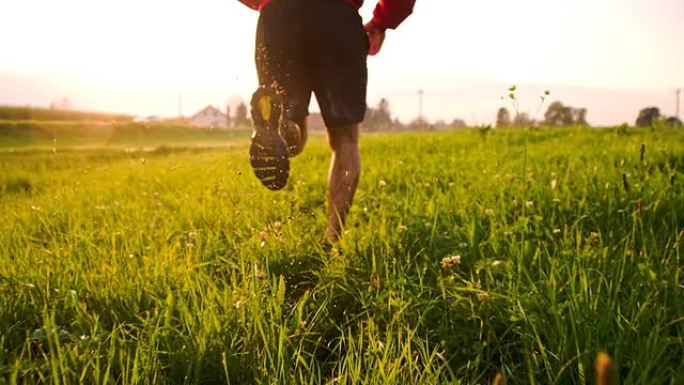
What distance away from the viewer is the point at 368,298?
2.20 metres

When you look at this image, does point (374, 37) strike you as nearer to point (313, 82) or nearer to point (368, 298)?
point (313, 82)

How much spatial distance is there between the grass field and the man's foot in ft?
0.47


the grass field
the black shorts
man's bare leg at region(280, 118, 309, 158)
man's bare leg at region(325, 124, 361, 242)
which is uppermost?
the black shorts

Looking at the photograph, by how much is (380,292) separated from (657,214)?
1895mm

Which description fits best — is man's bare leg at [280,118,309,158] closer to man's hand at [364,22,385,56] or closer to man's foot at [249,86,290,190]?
man's foot at [249,86,290,190]

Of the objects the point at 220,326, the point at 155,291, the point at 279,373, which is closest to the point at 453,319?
the point at 279,373

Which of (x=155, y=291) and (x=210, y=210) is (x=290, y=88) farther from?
(x=155, y=291)

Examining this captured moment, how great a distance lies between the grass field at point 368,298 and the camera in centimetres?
165

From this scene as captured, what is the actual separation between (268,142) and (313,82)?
1.71 ft

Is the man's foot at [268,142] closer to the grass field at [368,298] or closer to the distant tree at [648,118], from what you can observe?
the grass field at [368,298]

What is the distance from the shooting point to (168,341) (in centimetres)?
178

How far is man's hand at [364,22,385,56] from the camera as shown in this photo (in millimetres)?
3291

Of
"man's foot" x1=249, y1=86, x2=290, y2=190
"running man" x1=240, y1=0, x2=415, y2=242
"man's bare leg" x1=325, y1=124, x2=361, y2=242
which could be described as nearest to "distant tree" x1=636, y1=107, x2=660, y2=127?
"running man" x1=240, y1=0, x2=415, y2=242

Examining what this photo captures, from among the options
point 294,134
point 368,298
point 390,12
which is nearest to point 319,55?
point 294,134
